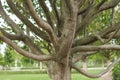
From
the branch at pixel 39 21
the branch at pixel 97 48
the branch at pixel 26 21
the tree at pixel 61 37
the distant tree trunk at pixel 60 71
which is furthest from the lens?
the distant tree trunk at pixel 60 71

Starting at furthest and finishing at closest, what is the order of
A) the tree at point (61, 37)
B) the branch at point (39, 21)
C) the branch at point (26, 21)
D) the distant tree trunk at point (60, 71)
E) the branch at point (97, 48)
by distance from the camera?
the distant tree trunk at point (60, 71), the branch at point (26, 21), the branch at point (97, 48), the tree at point (61, 37), the branch at point (39, 21)

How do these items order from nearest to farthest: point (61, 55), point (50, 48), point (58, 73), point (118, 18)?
point (61, 55), point (58, 73), point (50, 48), point (118, 18)

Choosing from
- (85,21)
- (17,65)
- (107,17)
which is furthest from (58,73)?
(17,65)

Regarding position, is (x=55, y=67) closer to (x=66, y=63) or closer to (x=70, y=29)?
(x=66, y=63)

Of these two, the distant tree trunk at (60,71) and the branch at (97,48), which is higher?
the branch at (97,48)

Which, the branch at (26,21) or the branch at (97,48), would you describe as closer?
the branch at (97,48)

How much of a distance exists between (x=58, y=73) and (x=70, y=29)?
1845mm

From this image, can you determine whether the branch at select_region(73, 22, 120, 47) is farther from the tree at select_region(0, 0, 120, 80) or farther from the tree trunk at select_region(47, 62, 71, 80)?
the tree trunk at select_region(47, 62, 71, 80)

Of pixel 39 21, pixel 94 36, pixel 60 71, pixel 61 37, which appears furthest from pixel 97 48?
pixel 39 21

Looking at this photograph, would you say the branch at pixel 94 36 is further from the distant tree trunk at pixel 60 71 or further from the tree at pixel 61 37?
the distant tree trunk at pixel 60 71

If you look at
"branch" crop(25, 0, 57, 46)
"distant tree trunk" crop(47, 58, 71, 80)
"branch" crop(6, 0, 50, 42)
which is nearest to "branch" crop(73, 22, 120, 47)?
"distant tree trunk" crop(47, 58, 71, 80)

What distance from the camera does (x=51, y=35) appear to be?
6855mm

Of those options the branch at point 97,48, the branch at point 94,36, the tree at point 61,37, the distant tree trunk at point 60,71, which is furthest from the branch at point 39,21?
the branch at point 94,36

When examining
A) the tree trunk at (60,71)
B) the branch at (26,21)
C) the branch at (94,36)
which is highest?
the branch at (26,21)
